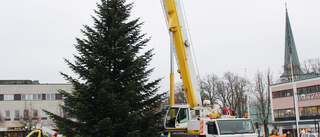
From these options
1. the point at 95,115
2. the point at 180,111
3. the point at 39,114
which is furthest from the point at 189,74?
the point at 39,114

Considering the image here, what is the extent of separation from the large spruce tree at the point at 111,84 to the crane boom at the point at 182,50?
7.35ft

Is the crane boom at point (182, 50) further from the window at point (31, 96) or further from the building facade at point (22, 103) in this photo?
the window at point (31, 96)

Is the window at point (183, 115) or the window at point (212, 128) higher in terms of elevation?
the window at point (183, 115)

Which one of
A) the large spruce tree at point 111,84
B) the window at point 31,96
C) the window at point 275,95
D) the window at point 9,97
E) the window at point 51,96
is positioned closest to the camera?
the large spruce tree at point 111,84

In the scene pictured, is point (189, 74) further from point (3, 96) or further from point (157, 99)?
point (3, 96)

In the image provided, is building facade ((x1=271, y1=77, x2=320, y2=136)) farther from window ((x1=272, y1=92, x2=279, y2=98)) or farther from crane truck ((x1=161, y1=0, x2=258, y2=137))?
crane truck ((x1=161, y1=0, x2=258, y2=137))

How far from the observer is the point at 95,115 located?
13328 millimetres

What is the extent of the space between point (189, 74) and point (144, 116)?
3.89 m

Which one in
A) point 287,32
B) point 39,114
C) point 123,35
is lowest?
point 39,114

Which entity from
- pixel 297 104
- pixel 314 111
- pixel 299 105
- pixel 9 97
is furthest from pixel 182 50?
pixel 9 97

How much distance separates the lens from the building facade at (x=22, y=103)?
47812 millimetres

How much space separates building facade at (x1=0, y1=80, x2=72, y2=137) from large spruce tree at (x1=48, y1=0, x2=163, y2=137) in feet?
112

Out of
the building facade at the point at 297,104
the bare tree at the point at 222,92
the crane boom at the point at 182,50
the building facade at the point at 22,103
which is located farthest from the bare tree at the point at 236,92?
the crane boom at the point at 182,50

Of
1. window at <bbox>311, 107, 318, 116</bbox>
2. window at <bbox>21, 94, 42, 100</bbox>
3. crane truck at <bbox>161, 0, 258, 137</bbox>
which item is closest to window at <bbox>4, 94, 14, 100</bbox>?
window at <bbox>21, 94, 42, 100</bbox>
